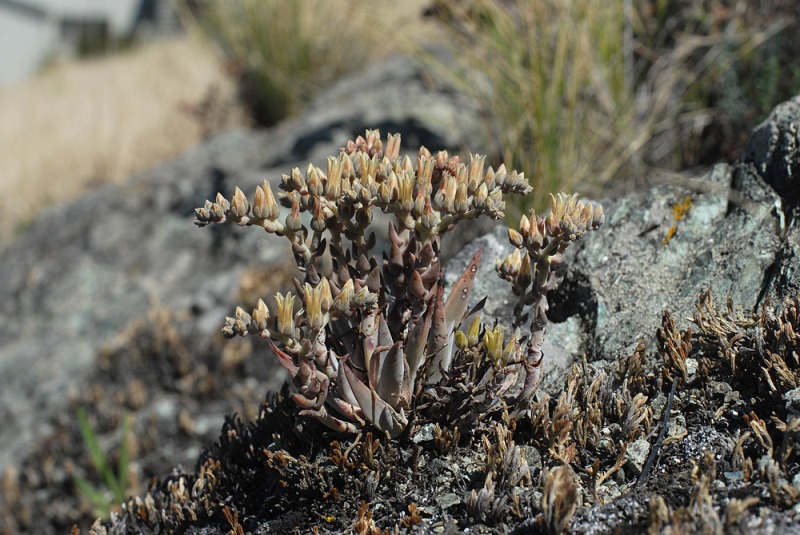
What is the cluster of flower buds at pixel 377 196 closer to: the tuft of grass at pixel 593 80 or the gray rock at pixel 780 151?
the gray rock at pixel 780 151

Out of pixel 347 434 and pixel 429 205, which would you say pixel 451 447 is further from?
pixel 429 205

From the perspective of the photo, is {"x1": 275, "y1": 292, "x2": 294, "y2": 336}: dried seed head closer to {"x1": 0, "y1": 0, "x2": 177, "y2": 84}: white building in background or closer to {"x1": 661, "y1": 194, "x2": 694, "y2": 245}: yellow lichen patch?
{"x1": 661, "y1": 194, "x2": 694, "y2": 245}: yellow lichen patch

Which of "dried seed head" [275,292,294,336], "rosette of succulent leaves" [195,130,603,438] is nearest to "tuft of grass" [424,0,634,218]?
"rosette of succulent leaves" [195,130,603,438]

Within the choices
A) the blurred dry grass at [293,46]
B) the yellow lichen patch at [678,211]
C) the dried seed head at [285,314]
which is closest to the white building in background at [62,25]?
the blurred dry grass at [293,46]

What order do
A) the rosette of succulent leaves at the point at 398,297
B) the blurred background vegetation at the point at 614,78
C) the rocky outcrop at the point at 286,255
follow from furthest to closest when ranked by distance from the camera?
the blurred background vegetation at the point at 614,78 < the rocky outcrop at the point at 286,255 < the rosette of succulent leaves at the point at 398,297

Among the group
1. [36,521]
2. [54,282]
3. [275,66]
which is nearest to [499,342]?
[36,521]

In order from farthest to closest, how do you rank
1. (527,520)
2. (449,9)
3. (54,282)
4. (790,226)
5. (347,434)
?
(54,282)
(449,9)
(790,226)
(347,434)
(527,520)

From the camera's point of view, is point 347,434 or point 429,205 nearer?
point 429,205
